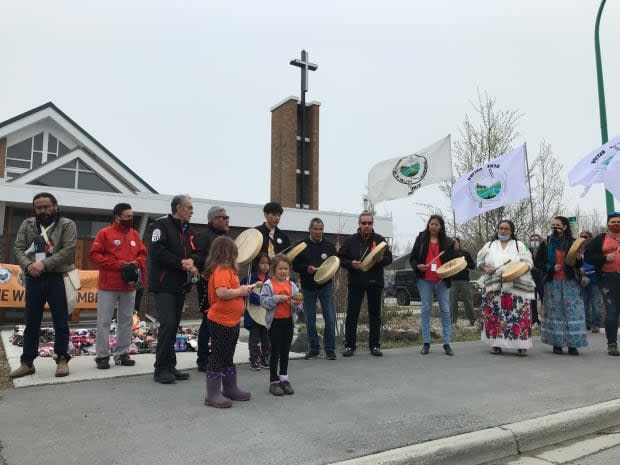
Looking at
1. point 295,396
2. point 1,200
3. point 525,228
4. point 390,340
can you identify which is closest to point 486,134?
point 525,228

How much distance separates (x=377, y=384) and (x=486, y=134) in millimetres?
11254

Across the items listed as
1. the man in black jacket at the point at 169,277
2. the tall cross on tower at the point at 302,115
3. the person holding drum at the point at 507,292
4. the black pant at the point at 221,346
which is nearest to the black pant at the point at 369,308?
the person holding drum at the point at 507,292

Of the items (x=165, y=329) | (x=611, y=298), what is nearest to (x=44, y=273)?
(x=165, y=329)

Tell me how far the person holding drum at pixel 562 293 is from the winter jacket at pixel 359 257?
98.9 inches

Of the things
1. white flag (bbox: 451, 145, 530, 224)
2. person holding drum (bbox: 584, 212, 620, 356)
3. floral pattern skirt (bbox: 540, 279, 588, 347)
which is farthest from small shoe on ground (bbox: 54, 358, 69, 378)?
person holding drum (bbox: 584, 212, 620, 356)

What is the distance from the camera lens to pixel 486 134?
49.4 ft

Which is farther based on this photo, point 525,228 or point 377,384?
point 525,228

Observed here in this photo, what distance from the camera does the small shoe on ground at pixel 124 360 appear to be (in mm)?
6355

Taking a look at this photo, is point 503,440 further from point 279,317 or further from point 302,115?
point 302,115

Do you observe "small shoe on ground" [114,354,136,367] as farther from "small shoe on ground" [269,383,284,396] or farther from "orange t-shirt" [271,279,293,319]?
"orange t-shirt" [271,279,293,319]

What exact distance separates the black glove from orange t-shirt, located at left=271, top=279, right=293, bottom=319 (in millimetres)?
1718

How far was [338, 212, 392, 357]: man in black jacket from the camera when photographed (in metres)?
7.44

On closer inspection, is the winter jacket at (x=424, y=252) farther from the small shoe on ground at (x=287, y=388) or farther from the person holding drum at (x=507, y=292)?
the small shoe on ground at (x=287, y=388)

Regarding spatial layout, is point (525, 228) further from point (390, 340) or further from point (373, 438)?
point (373, 438)
